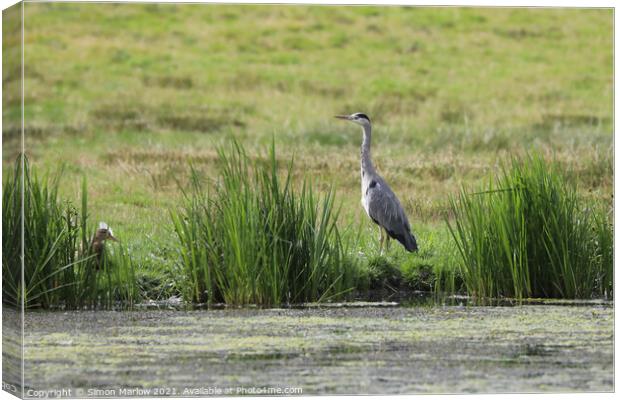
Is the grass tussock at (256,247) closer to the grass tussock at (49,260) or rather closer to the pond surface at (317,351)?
the pond surface at (317,351)

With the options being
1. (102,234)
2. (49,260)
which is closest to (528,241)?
(102,234)

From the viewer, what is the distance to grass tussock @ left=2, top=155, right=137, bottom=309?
9.23m

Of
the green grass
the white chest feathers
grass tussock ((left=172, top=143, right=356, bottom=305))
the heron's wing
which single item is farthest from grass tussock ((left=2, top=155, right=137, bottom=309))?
the white chest feathers

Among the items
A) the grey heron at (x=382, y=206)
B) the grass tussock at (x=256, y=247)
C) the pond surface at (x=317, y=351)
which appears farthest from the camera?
the grey heron at (x=382, y=206)

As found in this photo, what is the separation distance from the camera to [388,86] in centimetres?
2845

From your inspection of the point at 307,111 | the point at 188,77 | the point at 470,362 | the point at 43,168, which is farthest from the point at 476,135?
the point at 470,362

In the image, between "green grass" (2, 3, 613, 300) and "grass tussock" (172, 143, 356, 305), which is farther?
"green grass" (2, 3, 613, 300)

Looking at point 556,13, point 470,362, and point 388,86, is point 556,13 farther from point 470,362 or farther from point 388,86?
point 470,362

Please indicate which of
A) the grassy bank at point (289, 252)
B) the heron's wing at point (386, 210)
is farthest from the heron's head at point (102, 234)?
the heron's wing at point (386, 210)

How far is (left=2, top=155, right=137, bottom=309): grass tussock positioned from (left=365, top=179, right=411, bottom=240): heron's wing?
114 inches

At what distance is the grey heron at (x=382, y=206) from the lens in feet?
41.7

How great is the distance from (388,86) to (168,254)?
17.2 meters

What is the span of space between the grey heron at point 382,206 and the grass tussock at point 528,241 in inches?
54.3

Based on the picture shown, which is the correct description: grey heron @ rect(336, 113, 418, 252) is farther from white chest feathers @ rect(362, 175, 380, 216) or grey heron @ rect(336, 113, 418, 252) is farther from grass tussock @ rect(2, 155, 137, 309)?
grass tussock @ rect(2, 155, 137, 309)
